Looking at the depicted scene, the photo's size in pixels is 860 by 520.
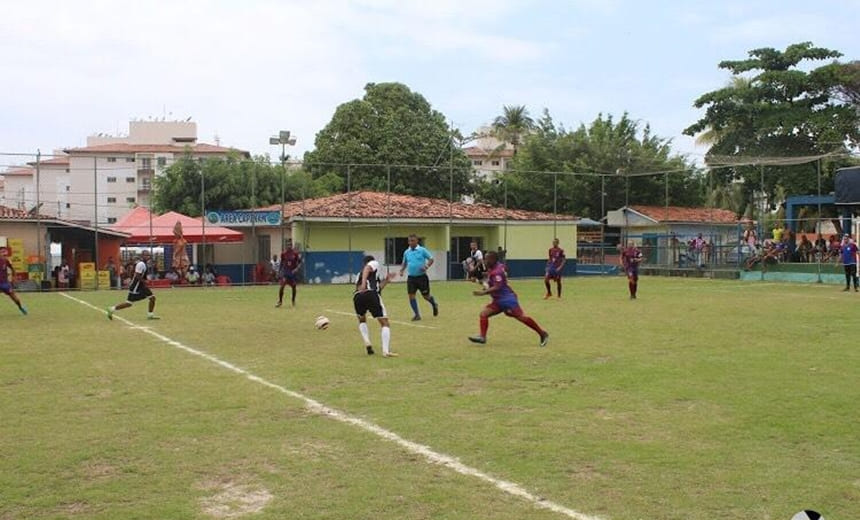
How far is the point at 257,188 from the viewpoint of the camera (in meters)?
54.2

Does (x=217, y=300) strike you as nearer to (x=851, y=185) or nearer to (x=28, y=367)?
(x=28, y=367)

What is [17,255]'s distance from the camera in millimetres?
33906

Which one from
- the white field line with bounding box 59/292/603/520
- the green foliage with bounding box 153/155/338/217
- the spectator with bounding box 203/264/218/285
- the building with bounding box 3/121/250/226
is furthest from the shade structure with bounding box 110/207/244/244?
the building with bounding box 3/121/250/226

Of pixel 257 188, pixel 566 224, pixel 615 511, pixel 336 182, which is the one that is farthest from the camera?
pixel 336 182

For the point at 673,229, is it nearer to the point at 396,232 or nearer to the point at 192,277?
the point at 396,232

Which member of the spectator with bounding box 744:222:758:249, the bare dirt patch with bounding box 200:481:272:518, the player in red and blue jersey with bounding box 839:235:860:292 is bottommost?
the bare dirt patch with bounding box 200:481:272:518

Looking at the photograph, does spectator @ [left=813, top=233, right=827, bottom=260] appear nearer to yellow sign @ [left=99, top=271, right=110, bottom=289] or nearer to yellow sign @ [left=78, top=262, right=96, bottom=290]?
yellow sign @ [left=99, top=271, right=110, bottom=289]

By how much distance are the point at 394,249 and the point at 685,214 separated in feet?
66.5

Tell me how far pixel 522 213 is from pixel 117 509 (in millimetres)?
42688

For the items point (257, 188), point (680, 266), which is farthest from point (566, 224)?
point (257, 188)

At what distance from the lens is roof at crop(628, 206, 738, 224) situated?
5236 centimetres

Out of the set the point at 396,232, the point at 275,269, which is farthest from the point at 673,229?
the point at 275,269

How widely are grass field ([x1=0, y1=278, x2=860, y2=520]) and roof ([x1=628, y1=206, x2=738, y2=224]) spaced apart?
3536 centimetres

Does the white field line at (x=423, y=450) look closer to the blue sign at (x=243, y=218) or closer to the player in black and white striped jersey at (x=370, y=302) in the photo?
the player in black and white striped jersey at (x=370, y=302)
